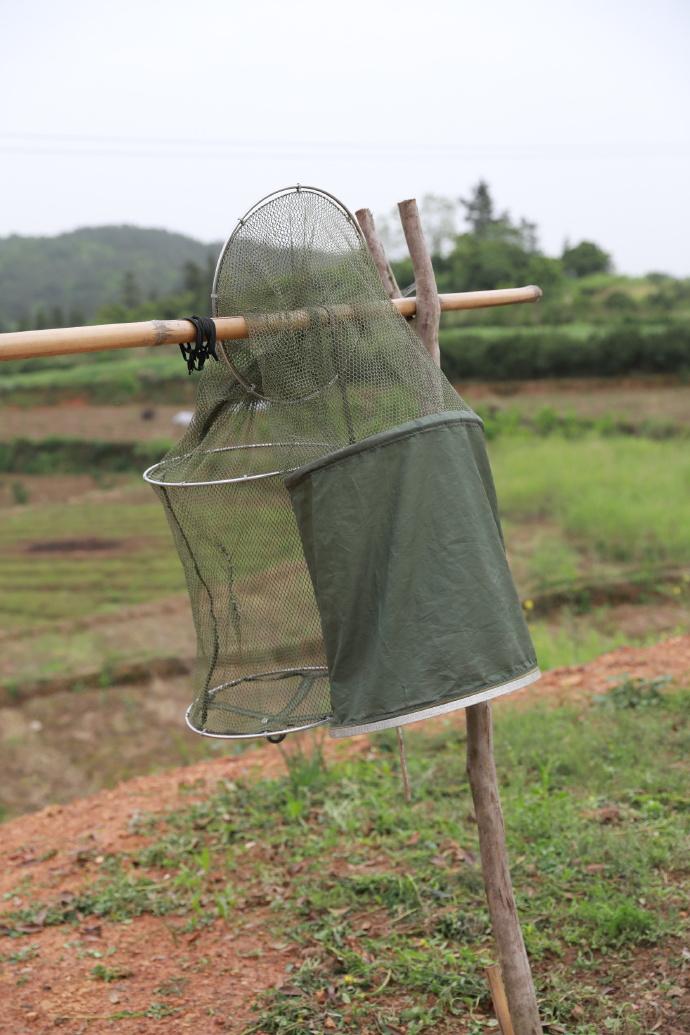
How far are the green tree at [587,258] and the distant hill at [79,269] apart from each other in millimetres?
17742

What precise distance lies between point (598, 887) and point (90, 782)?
16.4ft

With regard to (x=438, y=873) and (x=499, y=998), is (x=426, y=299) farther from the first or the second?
(x=438, y=873)

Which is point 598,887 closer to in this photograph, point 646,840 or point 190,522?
point 646,840

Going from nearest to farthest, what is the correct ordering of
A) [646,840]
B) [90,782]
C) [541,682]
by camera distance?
[646,840] < [541,682] < [90,782]

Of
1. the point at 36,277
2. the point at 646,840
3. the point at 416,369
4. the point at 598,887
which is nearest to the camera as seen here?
the point at 416,369

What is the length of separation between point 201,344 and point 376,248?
547 mm

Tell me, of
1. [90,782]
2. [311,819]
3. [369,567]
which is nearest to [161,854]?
[311,819]

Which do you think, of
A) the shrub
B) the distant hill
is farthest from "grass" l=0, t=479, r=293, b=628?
the distant hill

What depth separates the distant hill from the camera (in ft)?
148

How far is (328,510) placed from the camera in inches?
87.6

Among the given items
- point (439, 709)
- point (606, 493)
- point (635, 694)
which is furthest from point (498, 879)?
point (606, 493)

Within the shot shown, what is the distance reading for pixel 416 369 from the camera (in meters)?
2.40

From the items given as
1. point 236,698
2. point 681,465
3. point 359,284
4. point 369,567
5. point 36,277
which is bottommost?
point 681,465

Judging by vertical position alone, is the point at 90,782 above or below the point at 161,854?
below
